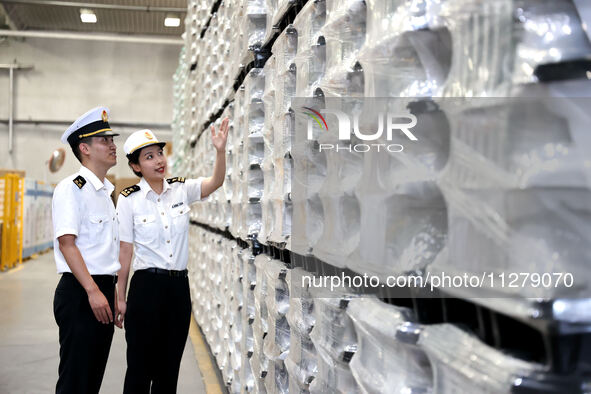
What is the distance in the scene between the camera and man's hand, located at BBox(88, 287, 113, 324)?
9.82 feet

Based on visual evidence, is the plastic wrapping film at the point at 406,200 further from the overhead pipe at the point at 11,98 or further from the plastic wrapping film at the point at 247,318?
the overhead pipe at the point at 11,98

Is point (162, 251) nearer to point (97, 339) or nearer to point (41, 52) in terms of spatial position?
point (97, 339)

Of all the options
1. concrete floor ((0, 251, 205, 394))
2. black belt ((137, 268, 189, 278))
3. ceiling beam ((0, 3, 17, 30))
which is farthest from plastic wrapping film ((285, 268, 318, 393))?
ceiling beam ((0, 3, 17, 30))

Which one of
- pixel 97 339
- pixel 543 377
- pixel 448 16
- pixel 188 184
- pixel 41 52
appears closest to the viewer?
pixel 543 377

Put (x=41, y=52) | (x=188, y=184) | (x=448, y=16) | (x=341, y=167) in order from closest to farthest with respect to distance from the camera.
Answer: (x=448, y=16)
(x=341, y=167)
(x=188, y=184)
(x=41, y=52)

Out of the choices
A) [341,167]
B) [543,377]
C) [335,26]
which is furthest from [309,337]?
[543,377]

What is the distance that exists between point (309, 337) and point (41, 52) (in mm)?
19628

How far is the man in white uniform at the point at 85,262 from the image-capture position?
3.02 metres

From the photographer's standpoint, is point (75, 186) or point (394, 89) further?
point (75, 186)

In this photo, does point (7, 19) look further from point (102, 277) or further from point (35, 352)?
point (102, 277)

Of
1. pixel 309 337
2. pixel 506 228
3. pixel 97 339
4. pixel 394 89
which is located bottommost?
pixel 97 339

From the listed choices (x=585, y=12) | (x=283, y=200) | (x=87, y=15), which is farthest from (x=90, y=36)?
(x=585, y=12)

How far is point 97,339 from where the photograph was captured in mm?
3119

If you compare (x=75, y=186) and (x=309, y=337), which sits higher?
(x=75, y=186)
